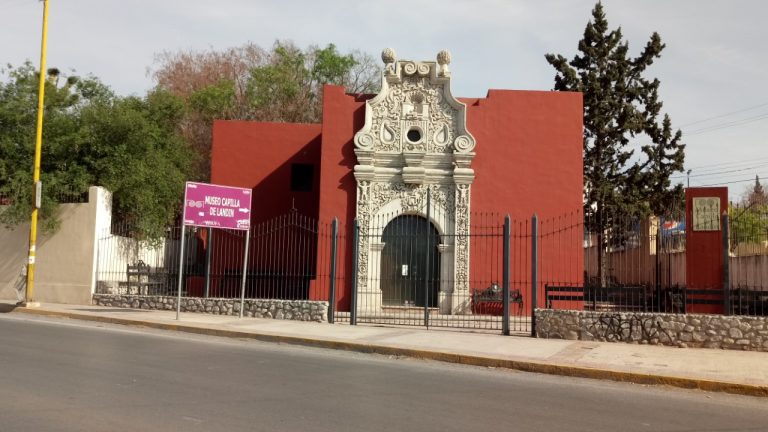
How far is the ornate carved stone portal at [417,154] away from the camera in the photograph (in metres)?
20.0

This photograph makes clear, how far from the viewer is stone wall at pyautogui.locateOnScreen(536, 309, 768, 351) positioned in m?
12.2

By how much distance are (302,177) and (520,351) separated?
43.1 feet

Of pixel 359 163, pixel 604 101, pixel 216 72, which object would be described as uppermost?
pixel 216 72

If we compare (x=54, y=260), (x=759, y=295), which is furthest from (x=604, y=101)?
(x=54, y=260)

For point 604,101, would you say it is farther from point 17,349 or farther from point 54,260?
point 17,349

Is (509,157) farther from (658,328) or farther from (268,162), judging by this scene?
(658,328)

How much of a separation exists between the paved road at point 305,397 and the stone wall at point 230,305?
4.83 m

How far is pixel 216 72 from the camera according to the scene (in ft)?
121

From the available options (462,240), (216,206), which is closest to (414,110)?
(462,240)

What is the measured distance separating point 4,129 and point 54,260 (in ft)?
14.9

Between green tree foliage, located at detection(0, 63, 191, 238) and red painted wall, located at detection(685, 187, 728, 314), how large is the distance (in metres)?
15.0

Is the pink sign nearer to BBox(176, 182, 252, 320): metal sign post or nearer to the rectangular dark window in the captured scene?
BBox(176, 182, 252, 320): metal sign post

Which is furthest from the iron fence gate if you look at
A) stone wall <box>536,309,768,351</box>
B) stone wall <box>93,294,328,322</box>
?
stone wall <box>536,309,768,351</box>

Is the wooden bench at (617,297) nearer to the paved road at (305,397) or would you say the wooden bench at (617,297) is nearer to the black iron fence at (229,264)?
the paved road at (305,397)
